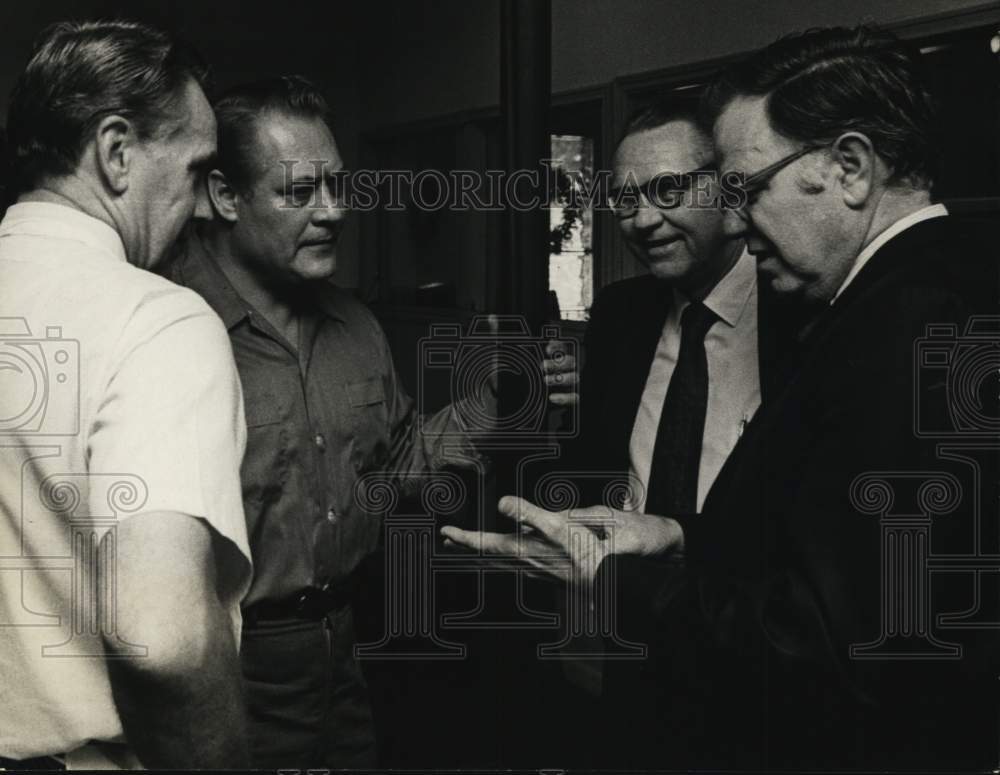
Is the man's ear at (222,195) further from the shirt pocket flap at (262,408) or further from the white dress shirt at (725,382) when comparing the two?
the white dress shirt at (725,382)

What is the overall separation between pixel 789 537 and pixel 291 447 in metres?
0.50

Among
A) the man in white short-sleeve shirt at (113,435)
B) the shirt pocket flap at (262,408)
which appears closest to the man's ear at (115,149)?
the man in white short-sleeve shirt at (113,435)

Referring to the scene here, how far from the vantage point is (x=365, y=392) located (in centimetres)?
104

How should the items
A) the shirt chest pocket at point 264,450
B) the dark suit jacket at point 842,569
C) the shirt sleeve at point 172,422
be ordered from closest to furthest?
the shirt sleeve at point 172,422, the dark suit jacket at point 842,569, the shirt chest pocket at point 264,450

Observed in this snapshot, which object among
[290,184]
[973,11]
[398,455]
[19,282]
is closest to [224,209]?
[290,184]

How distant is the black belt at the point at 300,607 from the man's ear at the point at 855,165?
64 cm

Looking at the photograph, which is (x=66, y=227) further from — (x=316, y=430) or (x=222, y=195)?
(x=316, y=430)

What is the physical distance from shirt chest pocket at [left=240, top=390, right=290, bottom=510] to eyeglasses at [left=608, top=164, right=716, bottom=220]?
1.32 ft

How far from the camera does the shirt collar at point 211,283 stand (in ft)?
3.08

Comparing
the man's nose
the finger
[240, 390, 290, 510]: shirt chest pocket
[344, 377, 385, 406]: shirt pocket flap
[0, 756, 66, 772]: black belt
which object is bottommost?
[0, 756, 66, 772]: black belt

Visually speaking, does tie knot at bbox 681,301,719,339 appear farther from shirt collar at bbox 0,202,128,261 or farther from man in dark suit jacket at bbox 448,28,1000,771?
shirt collar at bbox 0,202,128,261

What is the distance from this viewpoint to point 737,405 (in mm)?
1013

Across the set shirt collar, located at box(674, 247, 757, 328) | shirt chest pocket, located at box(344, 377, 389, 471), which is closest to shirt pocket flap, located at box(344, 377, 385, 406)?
shirt chest pocket, located at box(344, 377, 389, 471)

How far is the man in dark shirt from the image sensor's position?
94cm
